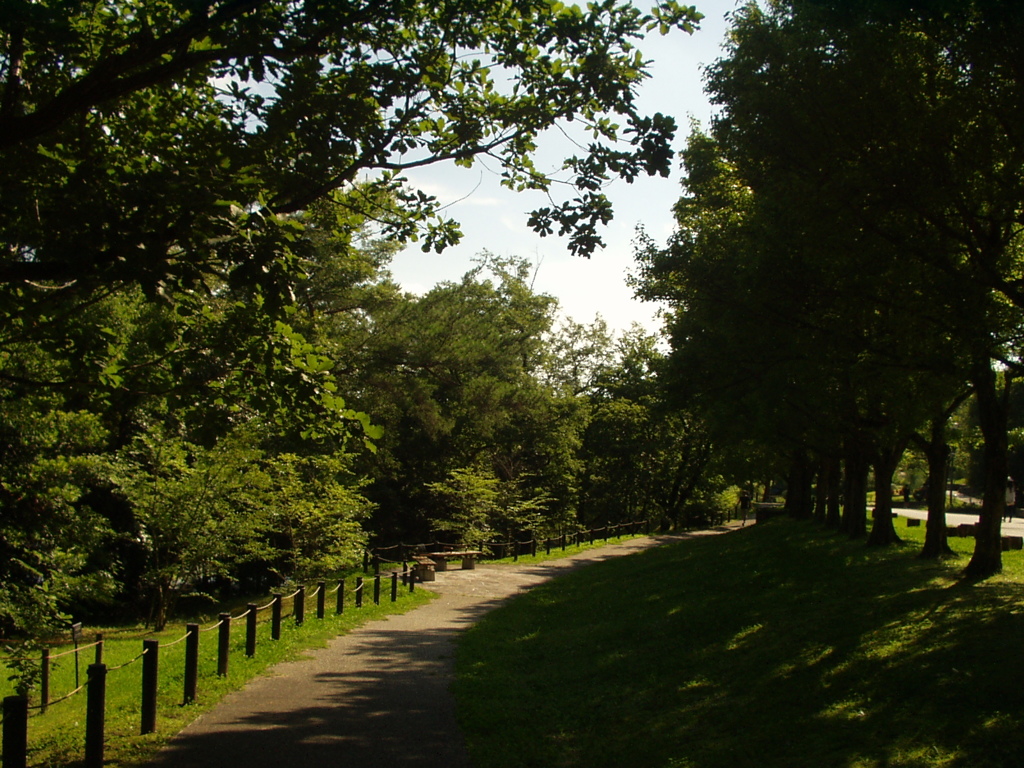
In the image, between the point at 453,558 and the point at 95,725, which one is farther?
the point at 453,558

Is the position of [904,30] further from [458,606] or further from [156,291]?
[458,606]

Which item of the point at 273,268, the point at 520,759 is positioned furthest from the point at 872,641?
the point at 273,268

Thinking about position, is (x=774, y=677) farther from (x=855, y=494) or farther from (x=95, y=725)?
(x=855, y=494)

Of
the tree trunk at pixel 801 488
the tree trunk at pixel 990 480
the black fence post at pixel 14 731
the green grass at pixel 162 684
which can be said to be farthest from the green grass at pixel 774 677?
the tree trunk at pixel 801 488

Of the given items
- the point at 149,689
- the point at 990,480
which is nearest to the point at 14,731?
the point at 149,689

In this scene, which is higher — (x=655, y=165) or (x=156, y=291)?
(x=655, y=165)

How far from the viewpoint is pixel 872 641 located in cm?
955

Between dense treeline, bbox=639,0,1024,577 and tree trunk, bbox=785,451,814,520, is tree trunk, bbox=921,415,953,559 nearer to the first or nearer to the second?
dense treeline, bbox=639,0,1024,577

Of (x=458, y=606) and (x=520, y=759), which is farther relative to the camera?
(x=458, y=606)

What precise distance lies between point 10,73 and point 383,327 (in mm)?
21771

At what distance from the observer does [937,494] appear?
16.0 meters

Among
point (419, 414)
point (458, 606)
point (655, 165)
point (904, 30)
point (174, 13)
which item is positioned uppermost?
point (904, 30)

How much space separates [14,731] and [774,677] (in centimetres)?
694

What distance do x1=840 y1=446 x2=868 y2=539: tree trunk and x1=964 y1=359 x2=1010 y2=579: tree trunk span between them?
27.4 feet
